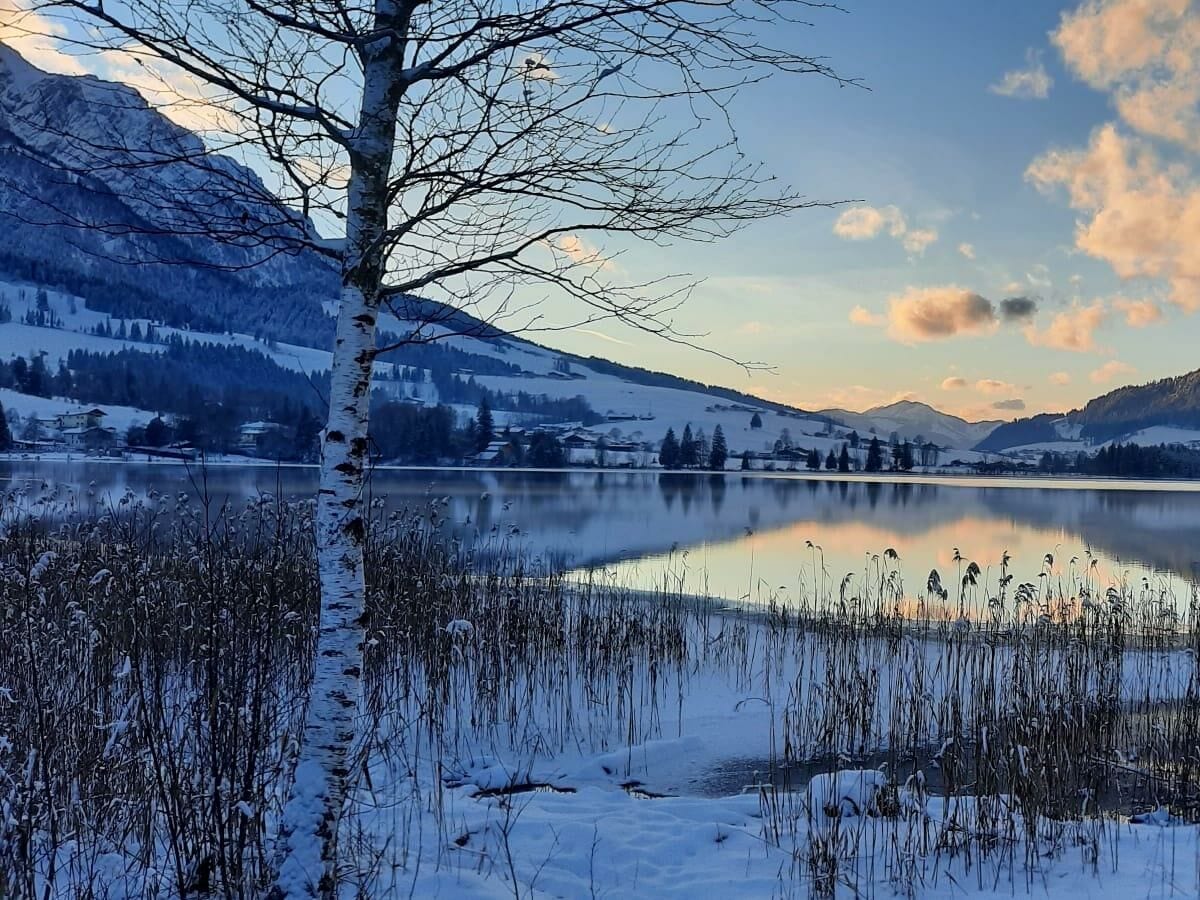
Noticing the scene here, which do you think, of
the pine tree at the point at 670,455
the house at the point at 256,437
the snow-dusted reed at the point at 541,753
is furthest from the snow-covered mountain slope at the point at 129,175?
the pine tree at the point at 670,455

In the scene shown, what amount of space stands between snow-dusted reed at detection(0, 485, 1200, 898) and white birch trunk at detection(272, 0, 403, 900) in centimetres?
46

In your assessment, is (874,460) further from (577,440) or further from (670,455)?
(577,440)

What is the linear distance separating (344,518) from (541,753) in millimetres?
5120

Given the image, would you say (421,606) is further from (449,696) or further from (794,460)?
(794,460)

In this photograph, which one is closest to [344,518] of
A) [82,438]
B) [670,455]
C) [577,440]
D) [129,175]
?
[129,175]

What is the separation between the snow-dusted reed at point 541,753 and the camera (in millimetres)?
4242

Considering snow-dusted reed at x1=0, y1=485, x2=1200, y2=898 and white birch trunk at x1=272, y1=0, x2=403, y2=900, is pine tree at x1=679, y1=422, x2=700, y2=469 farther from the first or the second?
white birch trunk at x1=272, y1=0, x2=403, y2=900

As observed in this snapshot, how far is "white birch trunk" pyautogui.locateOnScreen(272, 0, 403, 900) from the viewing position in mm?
3396

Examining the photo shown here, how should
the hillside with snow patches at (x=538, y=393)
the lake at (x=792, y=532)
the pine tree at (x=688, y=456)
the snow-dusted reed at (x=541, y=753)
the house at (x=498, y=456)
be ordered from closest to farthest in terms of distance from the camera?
the snow-dusted reed at (x=541, y=753), the lake at (x=792, y=532), the house at (x=498, y=456), the pine tree at (x=688, y=456), the hillside with snow patches at (x=538, y=393)

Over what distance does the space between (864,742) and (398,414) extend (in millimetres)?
111856

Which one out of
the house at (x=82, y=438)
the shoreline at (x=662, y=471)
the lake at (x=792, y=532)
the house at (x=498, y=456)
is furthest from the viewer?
the house at (x=498, y=456)

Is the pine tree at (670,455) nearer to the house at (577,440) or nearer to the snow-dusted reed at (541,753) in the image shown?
the house at (577,440)

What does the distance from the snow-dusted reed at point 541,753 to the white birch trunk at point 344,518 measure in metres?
0.46

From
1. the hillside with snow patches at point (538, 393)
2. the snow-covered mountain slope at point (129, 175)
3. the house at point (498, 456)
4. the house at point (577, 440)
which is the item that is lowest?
the house at point (498, 456)
